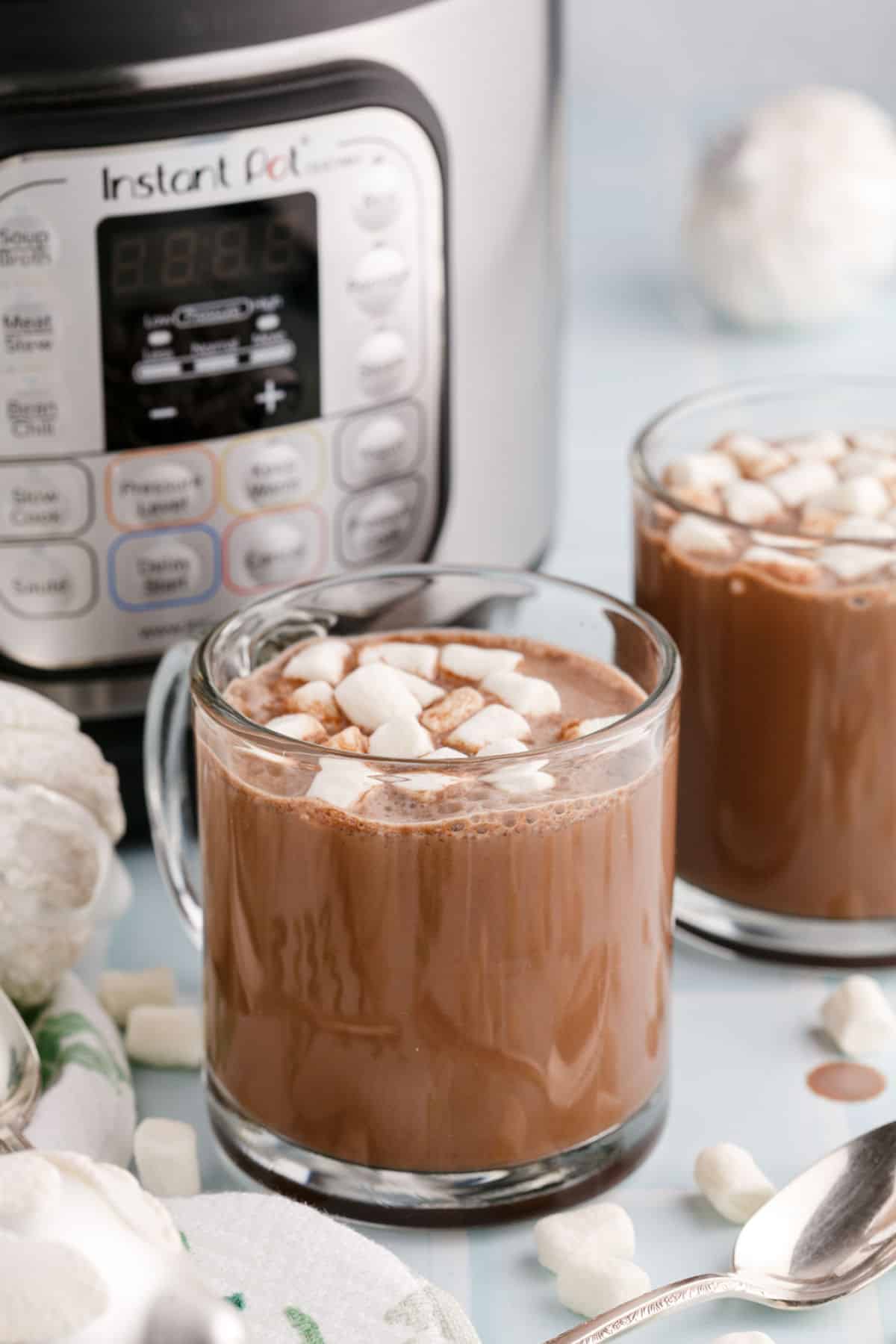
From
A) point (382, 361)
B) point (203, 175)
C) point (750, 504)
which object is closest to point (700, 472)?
point (750, 504)

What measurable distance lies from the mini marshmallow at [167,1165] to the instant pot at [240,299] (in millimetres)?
192

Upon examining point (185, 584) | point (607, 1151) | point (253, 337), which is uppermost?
point (253, 337)

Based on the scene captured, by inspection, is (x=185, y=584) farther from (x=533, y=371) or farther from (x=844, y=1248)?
(x=844, y=1248)

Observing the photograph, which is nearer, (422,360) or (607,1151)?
(607,1151)

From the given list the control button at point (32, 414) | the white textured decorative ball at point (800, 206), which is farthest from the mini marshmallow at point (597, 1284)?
the white textured decorative ball at point (800, 206)

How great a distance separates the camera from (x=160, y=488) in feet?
2.58

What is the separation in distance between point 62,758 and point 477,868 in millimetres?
199

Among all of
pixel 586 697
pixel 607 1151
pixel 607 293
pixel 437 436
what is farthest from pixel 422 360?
pixel 607 293

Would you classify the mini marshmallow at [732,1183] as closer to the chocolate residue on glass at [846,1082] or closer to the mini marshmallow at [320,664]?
the chocolate residue on glass at [846,1082]

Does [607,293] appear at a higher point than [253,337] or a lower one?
lower

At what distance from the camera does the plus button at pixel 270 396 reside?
2.57ft

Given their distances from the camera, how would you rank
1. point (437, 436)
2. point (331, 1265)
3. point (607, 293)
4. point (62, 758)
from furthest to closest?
point (607, 293) < point (437, 436) < point (62, 758) < point (331, 1265)

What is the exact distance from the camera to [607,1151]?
686mm

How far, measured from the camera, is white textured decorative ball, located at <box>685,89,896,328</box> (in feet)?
4.31
